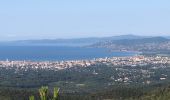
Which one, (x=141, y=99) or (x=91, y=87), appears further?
(x=91, y=87)

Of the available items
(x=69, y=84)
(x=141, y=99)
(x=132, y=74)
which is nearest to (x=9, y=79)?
(x=69, y=84)

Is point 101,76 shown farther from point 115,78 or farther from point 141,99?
point 141,99

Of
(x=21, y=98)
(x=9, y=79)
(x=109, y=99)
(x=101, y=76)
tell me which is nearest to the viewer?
(x=21, y=98)

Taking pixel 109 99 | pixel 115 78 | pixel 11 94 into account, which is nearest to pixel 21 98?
pixel 11 94

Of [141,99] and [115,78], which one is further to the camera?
[115,78]

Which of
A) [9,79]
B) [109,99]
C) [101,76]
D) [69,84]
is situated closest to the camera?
[109,99]

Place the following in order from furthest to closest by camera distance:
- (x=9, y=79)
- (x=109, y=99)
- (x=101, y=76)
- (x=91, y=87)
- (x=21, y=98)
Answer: (x=101, y=76), (x=9, y=79), (x=91, y=87), (x=109, y=99), (x=21, y=98)

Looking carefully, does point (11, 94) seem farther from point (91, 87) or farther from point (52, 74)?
point (52, 74)
